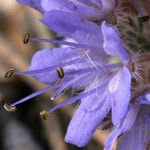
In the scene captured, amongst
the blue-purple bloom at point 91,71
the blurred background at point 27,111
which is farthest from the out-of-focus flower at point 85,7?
the blurred background at point 27,111

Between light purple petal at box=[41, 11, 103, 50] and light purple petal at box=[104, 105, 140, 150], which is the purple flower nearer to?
light purple petal at box=[104, 105, 140, 150]

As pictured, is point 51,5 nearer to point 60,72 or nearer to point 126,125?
point 60,72

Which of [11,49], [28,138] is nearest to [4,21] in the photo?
[11,49]

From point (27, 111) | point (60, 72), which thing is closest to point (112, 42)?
point (60, 72)

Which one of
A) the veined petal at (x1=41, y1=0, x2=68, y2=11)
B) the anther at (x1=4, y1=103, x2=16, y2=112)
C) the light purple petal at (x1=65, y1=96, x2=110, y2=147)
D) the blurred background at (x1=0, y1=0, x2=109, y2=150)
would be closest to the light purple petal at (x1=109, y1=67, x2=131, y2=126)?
the light purple petal at (x1=65, y1=96, x2=110, y2=147)

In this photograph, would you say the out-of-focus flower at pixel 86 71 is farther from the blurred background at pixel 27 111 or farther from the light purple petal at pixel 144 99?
the blurred background at pixel 27 111

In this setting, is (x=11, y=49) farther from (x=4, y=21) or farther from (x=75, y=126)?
(x=75, y=126)

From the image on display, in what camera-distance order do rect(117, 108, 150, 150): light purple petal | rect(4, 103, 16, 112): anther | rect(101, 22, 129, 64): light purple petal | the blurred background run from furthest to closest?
the blurred background → rect(4, 103, 16, 112): anther → rect(117, 108, 150, 150): light purple petal → rect(101, 22, 129, 64): light purple petal
